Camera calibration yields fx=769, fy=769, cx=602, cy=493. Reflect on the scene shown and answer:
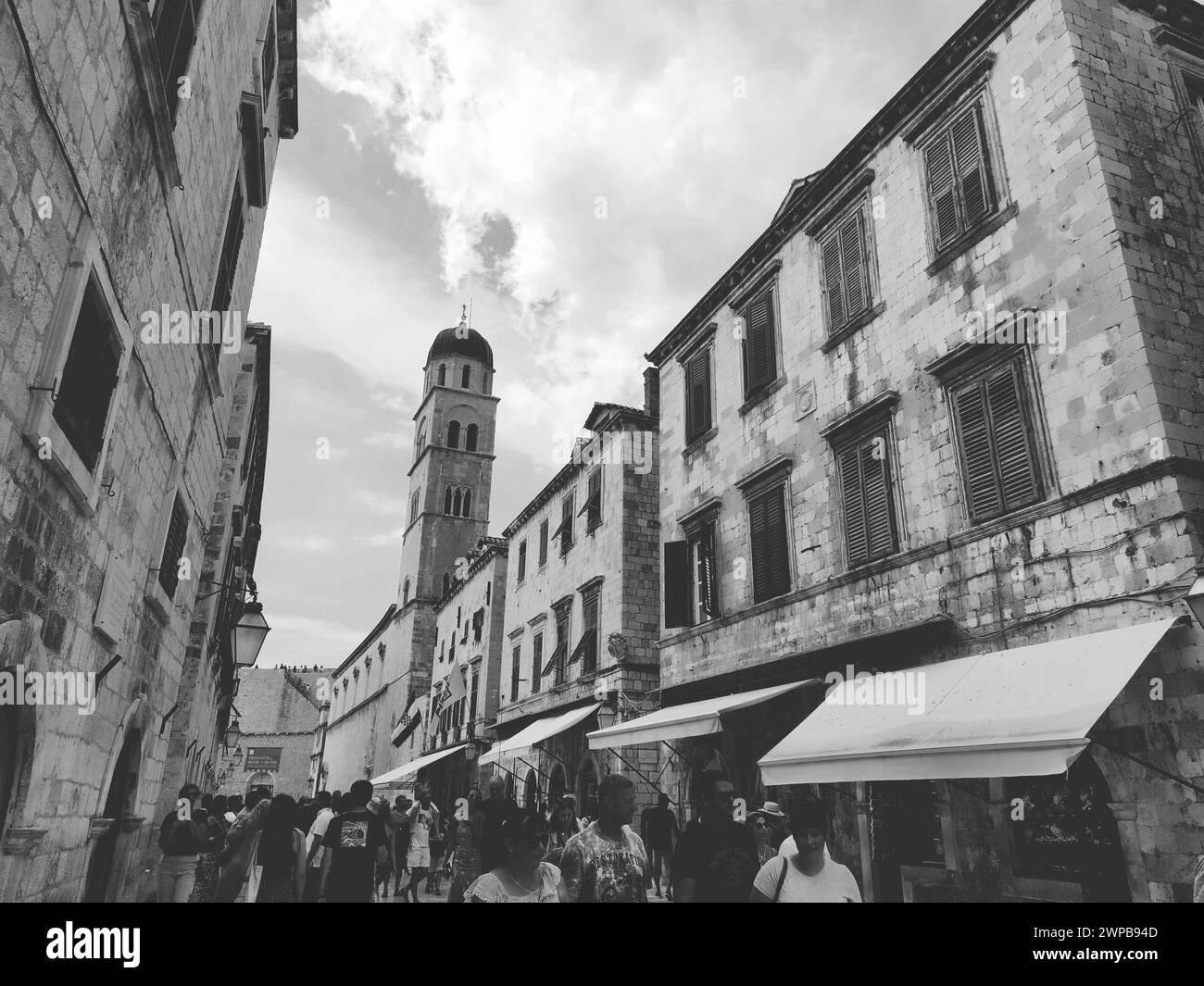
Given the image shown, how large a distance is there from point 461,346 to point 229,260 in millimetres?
46472

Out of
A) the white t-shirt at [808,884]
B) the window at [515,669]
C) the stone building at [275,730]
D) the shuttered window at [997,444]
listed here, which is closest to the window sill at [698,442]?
the shuttered window at [997,444]

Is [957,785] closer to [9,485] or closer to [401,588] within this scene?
[9,485]

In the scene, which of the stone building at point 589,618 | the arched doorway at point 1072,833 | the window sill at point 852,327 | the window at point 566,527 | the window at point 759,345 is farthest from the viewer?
the window at point 566,527

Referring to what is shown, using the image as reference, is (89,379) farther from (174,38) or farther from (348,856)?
(348,856)

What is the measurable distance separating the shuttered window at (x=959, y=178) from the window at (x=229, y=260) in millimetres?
9146

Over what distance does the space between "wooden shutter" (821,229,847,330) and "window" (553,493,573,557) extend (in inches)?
455

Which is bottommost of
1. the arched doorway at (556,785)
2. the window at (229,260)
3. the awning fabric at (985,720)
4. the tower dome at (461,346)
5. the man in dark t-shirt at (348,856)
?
the man in dark t-shirt at (348,856)

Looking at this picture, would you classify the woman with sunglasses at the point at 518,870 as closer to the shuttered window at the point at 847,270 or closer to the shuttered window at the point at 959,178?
the shuttered window at the point at 959,178

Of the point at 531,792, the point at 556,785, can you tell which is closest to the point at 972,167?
the point at 556,785

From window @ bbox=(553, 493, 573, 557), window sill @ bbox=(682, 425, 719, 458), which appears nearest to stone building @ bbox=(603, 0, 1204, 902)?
window sill @ bbox=(682, 425, 719, 458)

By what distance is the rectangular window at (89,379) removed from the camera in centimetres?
476

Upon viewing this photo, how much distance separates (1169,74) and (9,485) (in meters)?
12.4

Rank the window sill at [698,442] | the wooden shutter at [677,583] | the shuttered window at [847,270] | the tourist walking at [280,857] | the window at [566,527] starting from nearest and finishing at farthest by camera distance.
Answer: the tourist walking at [280,857] → the shuttered window at [847,270] → the wooden shutter at [677,583] → the window sill at [698,442] → the window at [566,527]

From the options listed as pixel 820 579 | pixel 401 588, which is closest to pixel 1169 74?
pixel 820 579
